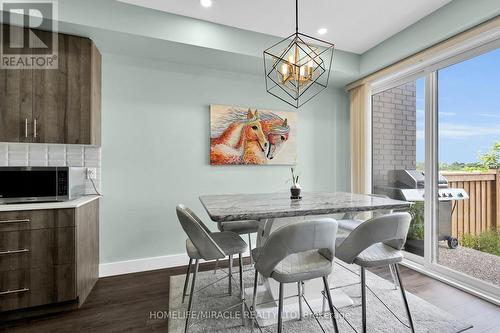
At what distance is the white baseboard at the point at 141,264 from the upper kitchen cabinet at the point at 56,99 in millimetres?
1374

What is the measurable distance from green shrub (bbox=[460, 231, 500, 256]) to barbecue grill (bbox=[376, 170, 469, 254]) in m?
0.10

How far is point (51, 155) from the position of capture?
2.41 m

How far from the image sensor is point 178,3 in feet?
7.47

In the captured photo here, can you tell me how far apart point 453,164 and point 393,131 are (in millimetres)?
856

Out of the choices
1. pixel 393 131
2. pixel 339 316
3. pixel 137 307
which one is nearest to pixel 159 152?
pixel 137 307

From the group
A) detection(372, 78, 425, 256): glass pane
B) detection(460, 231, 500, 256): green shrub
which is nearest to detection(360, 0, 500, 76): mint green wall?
detection(372, 78, 425, 256): glass pane

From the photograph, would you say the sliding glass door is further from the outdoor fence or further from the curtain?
the curtain

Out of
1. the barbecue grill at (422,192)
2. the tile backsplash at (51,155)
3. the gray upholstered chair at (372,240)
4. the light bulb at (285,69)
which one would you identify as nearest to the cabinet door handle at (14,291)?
the tile backsplash at (51,155)

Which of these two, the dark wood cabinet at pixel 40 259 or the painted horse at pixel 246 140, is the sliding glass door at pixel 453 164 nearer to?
the painted horse at pixel 246 140

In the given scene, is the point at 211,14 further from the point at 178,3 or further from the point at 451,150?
the point at 451,150

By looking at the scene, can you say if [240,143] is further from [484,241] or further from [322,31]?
[484,241]

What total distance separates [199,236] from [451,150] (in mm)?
2738

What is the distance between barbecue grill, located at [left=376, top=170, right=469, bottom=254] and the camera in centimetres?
257

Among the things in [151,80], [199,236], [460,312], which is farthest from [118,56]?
[460,312]
